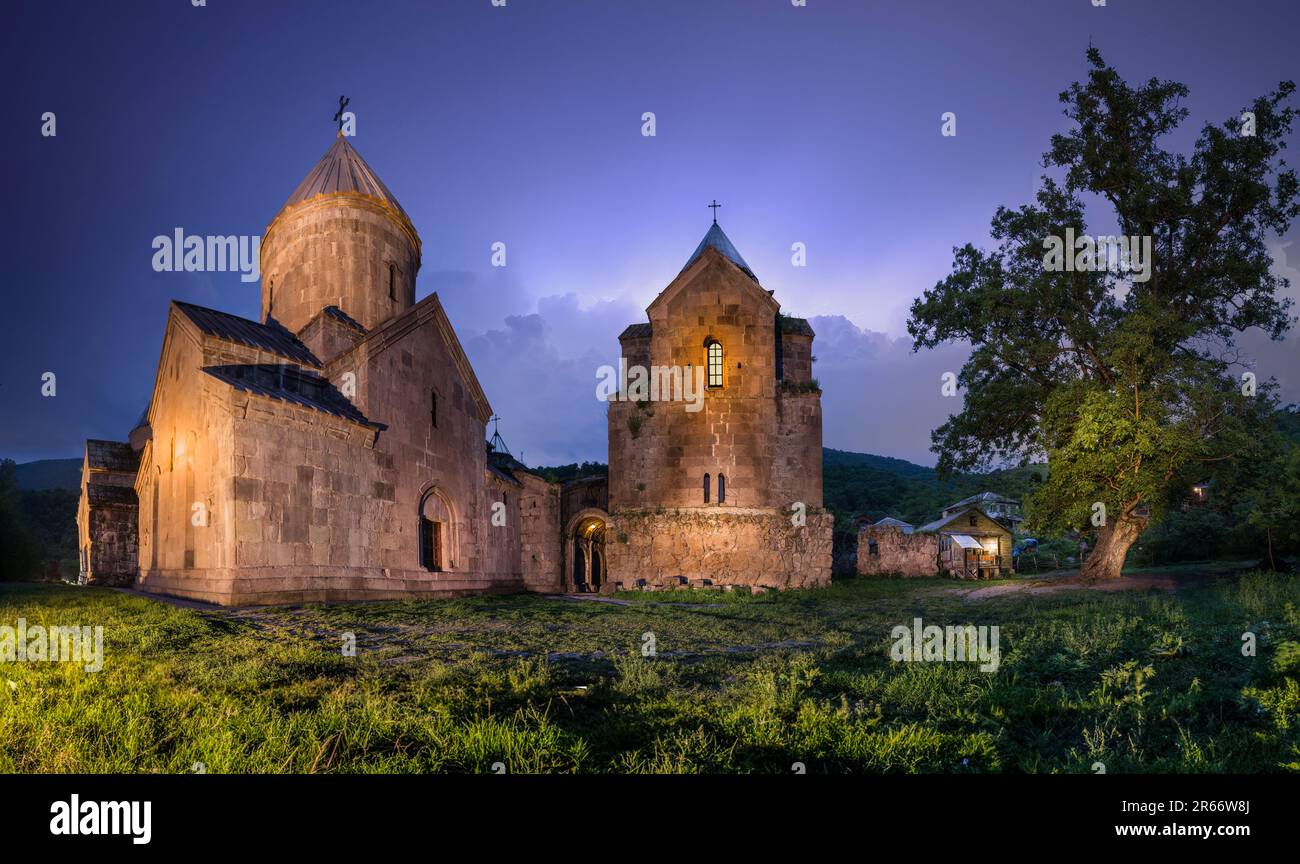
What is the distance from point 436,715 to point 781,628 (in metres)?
8.24

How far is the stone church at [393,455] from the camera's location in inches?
501

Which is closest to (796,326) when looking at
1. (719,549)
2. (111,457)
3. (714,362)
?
(714,362)

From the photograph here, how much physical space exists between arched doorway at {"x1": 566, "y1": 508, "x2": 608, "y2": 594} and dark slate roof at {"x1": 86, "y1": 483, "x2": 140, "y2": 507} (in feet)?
48.8

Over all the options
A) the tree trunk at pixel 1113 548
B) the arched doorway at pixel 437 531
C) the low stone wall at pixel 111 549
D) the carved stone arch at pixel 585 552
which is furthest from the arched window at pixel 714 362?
the low stone wall at pixel 111 549

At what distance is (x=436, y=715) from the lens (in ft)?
14.4

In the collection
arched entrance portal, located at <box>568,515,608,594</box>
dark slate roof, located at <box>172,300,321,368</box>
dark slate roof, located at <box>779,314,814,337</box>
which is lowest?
arched entrance portal, located at <box>568,515,608,594</box>

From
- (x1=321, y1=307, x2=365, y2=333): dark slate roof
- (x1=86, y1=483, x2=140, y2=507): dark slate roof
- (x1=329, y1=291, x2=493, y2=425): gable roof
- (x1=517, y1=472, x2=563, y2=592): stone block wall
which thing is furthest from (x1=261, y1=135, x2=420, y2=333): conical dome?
(x1=517, y1=472, x2=563, y2=592): stone block wall

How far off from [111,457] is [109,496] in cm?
306

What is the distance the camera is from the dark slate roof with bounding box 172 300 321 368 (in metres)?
14.2

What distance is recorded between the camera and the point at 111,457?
20.7 meters

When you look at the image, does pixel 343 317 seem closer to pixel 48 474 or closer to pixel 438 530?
pixel 438 530

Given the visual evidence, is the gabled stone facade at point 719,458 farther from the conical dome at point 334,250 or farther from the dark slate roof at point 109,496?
the dark slate roof at point 109,496

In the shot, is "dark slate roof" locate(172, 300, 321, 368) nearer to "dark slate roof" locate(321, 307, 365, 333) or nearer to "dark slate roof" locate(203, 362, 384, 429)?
"dark slate roof" locate(203, 362, 384, 429)
